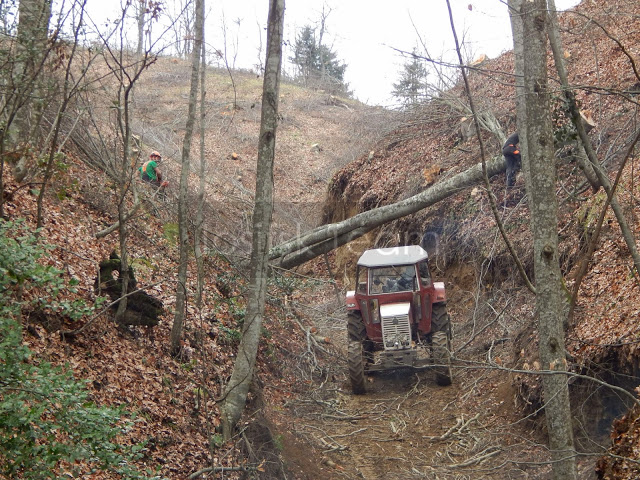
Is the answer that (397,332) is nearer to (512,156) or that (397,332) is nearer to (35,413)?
(512,156)

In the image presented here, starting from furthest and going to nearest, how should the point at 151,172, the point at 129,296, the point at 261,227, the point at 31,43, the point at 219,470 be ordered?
the point at 151,172 < the point at 129,296 < the point at 261,227 < the point at 31,43 < the point at 219,470

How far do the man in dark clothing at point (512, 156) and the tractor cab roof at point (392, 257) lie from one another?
9.61ft

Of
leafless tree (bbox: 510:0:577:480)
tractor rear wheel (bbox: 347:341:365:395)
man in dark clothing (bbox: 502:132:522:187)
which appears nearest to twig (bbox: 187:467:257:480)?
leafless tree (bbox: 510:0:577:480)

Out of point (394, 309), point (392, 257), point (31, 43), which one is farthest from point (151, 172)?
point (31, 43)

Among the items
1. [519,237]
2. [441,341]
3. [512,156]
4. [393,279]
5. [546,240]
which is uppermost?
[512,156]

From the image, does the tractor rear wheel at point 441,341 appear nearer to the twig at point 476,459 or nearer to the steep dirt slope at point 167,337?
the twig at point 476,459

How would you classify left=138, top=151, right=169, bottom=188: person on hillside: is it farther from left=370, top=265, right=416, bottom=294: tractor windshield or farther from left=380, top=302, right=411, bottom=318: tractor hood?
left=380, top=302, right=411, bottom=318: tractor hood

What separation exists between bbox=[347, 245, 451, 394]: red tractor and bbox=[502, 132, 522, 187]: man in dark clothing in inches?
121

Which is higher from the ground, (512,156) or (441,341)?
(512,156)

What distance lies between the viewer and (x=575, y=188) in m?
11.1

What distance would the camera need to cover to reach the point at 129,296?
26.4 ft

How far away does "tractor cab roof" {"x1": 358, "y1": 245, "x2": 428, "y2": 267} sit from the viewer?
10.6 m

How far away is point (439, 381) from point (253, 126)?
22.8 metres

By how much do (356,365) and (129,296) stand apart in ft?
12.4
